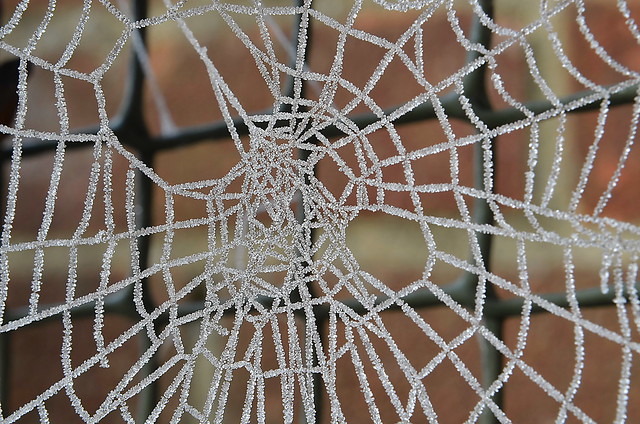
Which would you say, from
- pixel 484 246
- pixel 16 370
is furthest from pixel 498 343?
pixel 16 370

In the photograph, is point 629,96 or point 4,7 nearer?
point 629,96

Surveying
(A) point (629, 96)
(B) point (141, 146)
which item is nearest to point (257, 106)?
(B) point (141, 146)

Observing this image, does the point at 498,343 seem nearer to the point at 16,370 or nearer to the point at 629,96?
the point at 629,96

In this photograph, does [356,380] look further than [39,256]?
Yes

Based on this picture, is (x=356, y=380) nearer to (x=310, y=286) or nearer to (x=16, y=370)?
(x=310, y=286)

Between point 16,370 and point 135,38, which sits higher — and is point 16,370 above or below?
below
